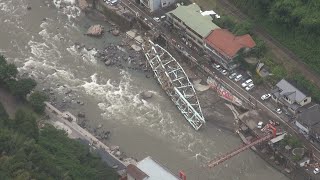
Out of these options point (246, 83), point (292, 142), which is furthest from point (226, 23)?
point (292, 142)

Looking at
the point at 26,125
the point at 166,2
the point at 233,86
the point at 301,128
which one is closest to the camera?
the point at 26,125

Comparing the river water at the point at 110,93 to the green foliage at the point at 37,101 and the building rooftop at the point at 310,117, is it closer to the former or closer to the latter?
the green foliage at the point at 37,101

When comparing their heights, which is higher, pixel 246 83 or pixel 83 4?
pixel 246 83

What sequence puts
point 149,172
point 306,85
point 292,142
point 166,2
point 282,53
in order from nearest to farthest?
point 149,172
point 292,142
point 306,85
point 282,53
point 166,2

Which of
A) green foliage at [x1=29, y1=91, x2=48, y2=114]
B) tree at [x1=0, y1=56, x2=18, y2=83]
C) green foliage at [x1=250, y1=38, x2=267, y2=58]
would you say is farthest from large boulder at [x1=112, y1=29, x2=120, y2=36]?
green foliage at [x1=250, y1=38, x2=267, y2=58]

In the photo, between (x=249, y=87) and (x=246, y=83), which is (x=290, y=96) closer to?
(x=249, y=87)

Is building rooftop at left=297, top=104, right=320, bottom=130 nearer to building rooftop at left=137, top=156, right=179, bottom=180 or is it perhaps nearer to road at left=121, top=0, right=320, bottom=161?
road at left=121, top=0, right=320, bottom=161
